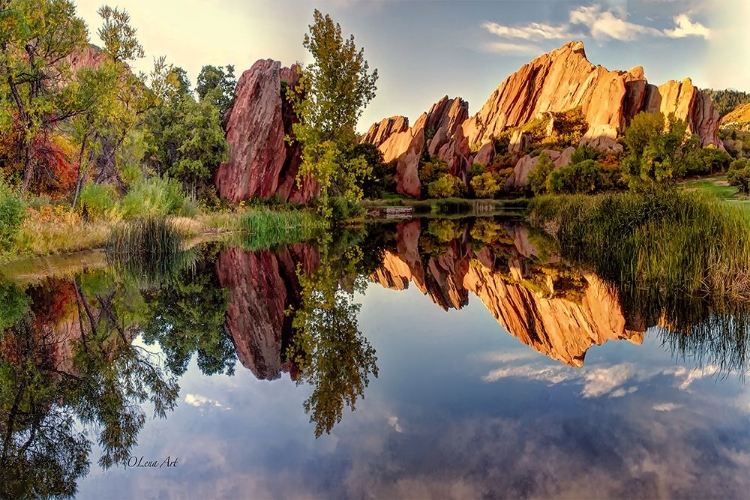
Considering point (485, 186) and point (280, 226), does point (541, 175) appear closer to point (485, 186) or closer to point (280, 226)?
point (485, 186)

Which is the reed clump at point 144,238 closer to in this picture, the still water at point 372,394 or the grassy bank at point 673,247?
the still water at point 372,394

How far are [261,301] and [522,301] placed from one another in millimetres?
4133

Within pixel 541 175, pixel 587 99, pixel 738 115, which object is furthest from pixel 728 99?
pixel 541 175

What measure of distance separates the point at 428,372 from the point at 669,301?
14.6 ft

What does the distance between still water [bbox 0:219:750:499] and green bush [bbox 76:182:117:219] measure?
787cm

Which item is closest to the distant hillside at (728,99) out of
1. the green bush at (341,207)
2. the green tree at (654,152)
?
the green tree at (654,152)

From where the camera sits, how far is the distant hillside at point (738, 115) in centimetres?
12962

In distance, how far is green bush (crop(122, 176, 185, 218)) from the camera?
17.3 meters

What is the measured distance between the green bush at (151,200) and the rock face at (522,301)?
9299 mm

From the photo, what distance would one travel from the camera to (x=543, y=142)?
8725 centimetres

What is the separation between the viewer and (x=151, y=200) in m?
18.4

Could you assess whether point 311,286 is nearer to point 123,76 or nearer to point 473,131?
point 123,76

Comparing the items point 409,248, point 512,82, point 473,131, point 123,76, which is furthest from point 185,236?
point 512,82

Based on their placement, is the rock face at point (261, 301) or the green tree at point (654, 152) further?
the green tree at point (654, 152)
